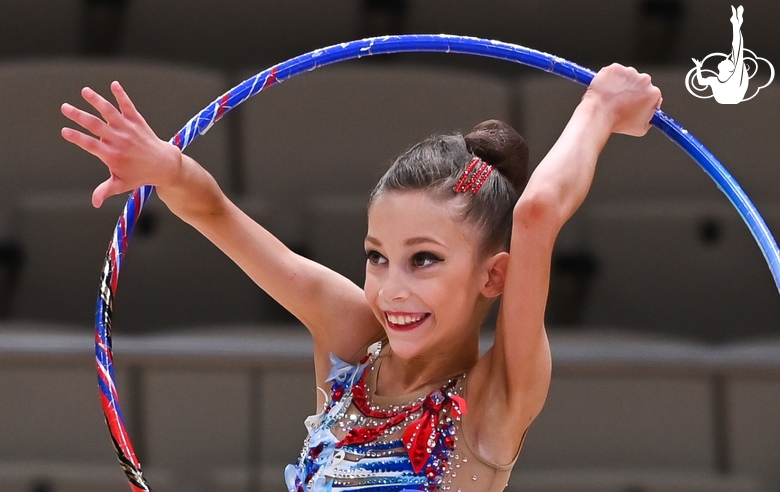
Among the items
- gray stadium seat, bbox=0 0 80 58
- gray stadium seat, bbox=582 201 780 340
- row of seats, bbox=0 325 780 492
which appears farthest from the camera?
gray stadium seat, bbox=0 0 80 58

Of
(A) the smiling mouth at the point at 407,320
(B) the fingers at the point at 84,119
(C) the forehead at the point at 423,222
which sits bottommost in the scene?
(A) the smiling mouth at the point at 407,320

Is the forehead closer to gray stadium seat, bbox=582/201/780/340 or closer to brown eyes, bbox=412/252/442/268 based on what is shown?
brown eyes, bbox=412/252/442/268

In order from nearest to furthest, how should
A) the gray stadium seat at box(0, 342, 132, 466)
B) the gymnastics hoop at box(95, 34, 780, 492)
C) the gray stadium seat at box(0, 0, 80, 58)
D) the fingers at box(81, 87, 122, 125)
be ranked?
the fingers at box(81, 87, 122, 125) → the gymnastics hoop at box(95, 34, 780, 492) → the gray stadium seat at box(0, 342, 132, 466) → the gray stadium seat at box(0, 0, 80, 58)

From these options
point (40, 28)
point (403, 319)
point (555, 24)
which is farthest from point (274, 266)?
point (40, 28)

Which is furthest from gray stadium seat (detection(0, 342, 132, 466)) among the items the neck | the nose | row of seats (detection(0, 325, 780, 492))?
the nose

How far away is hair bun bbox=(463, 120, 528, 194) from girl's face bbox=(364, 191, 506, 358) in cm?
11

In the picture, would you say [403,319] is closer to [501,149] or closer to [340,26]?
[501,149]

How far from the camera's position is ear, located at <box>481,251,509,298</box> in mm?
1410

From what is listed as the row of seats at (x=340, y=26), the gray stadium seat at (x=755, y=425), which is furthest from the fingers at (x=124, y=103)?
the row of seats at (x=340, y=26)

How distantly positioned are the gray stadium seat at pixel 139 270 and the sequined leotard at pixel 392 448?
137 cm

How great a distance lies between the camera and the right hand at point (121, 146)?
4.27 feet

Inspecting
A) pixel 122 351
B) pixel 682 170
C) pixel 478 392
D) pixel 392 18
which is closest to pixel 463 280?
pixel 478 392

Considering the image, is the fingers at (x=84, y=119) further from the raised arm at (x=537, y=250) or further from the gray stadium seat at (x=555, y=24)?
the gray stadium seat at (x=555, y=24)

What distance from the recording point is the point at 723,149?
2865 mm
